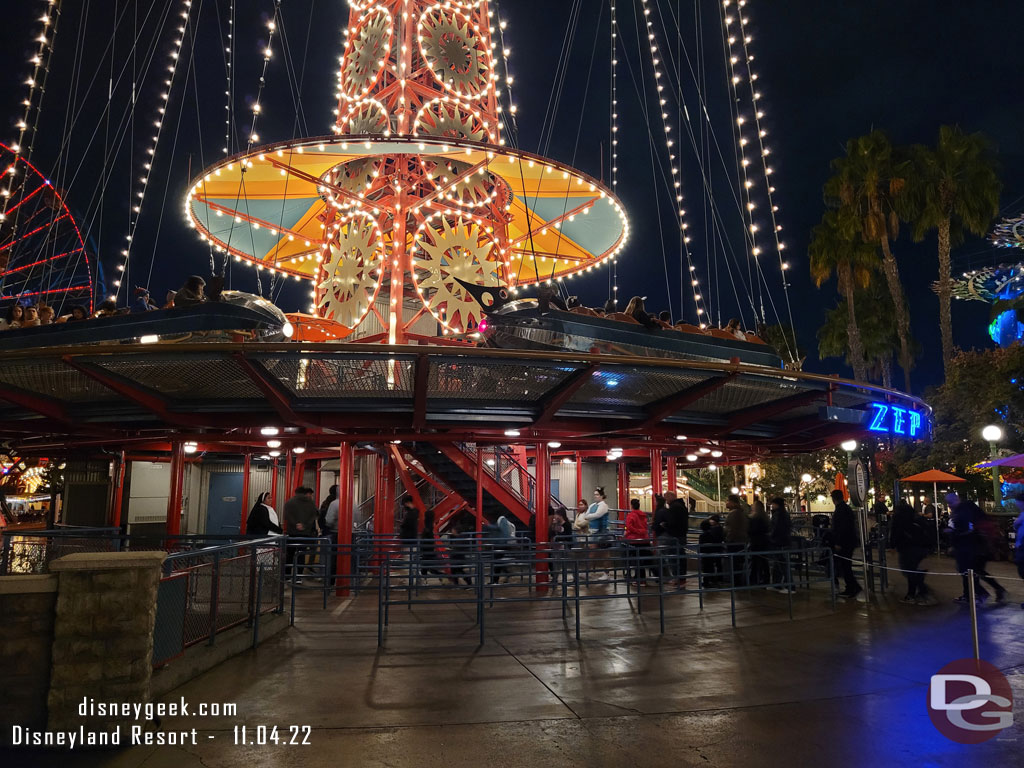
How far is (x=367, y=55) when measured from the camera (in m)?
21.7

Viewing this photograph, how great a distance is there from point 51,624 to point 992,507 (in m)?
31.8

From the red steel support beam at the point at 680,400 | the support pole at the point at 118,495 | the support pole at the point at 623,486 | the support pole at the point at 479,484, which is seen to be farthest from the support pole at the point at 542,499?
the support pole at the point at 623,486

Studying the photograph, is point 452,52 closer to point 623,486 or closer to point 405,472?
point 405,472

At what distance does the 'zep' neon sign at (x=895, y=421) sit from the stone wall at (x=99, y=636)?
13571 mm

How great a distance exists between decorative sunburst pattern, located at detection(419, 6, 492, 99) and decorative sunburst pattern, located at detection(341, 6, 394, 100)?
3.65 ft

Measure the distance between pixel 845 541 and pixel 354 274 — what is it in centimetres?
1350

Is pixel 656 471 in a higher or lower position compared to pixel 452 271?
lower

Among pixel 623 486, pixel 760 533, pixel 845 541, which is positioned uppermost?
pixel 623 486

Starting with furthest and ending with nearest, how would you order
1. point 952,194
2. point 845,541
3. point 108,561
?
point 952,194 → point 845,541 → point 108,561

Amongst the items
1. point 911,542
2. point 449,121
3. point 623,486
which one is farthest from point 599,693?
point 623,486

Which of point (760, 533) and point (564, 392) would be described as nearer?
point (564, 392)

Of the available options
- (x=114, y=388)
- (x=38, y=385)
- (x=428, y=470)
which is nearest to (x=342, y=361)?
(x=114, y=388)

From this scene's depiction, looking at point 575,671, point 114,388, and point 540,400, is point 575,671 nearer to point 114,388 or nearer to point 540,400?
point 540,400

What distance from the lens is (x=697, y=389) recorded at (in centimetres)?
1203
